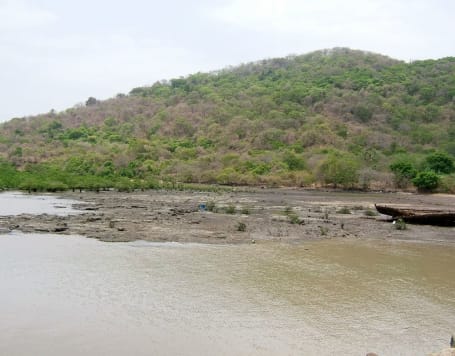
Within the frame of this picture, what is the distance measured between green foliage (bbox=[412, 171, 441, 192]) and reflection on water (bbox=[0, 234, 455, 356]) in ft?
131

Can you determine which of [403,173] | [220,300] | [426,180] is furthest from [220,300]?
[403,173]

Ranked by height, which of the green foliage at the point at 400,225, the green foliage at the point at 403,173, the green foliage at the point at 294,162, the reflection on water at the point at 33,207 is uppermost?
the green foliage at the point at 294,162

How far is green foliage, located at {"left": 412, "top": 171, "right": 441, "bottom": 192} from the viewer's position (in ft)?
180

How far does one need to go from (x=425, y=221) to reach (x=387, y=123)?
67.2 meters

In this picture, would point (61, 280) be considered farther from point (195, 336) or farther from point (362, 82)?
point (362, 82)

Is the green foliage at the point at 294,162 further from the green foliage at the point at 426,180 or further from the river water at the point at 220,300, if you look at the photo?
the river water at the point at 220,300

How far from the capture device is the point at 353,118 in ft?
308

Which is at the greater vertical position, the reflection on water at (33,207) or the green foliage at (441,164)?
the green foliage at (441,164)

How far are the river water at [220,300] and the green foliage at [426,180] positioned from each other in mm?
39357

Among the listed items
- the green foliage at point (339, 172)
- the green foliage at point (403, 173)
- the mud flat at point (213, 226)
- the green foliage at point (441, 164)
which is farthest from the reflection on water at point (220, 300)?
the green foliage at point (441, 164)

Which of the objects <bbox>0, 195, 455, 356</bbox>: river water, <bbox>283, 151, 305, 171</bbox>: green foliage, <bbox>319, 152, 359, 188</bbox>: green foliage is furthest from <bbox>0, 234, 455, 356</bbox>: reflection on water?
<bbox>283, 151, 305, 171</bbox>: green foliage

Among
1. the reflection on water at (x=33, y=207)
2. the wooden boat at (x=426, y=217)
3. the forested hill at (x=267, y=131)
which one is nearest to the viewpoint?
the wooden boat at (x=426, y=217)

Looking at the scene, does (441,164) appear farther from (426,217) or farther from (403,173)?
(426,217)

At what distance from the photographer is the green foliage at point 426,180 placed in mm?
54969
